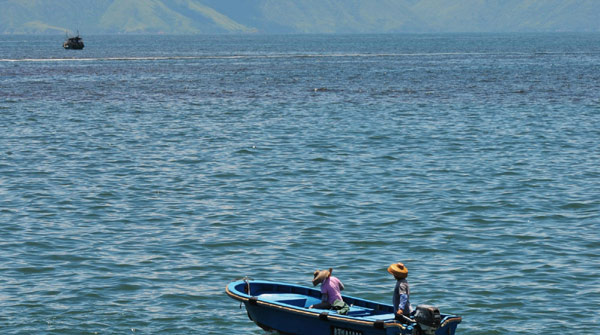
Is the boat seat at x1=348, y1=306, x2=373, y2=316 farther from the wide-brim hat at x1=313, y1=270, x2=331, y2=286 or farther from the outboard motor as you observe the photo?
the outboard motor

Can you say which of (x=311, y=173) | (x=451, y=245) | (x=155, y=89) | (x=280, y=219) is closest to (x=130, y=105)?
(x=155, y=89)

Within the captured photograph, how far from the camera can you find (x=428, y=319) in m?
19.8

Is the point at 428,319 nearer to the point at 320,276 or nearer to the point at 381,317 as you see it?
the point at 381,317

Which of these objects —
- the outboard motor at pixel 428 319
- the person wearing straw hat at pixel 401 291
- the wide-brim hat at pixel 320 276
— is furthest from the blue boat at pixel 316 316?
the wide-brim hat at pixel 320 276

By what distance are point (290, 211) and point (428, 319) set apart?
16445 mm

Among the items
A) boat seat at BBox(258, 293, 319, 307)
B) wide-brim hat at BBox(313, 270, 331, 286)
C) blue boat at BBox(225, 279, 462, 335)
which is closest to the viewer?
blue boat at BBox(225, 279, 462, 335)

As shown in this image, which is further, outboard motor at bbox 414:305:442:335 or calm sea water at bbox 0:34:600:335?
calm sea water at bbox 0:34:600:335

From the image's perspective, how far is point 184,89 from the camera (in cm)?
10038

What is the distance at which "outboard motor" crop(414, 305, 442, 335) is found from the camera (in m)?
19.7

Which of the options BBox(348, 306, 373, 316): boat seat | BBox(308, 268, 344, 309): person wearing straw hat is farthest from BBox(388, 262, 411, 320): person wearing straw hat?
BBox(308, 268, 344, 309): person wearing straw hat

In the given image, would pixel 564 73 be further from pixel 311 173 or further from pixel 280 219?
pixel 280 219

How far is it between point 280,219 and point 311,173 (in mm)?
10848

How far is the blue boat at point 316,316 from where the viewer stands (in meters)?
20.1

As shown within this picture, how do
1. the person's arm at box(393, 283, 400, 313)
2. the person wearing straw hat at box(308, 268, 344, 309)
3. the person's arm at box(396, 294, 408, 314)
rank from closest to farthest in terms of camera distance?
1. the person's arm at box(396, 294, 408, 314)
2. the person's arm at box(393, 283, 400, 313)
3. the person wearing straw hat at box(308, 268, 344, 309)
